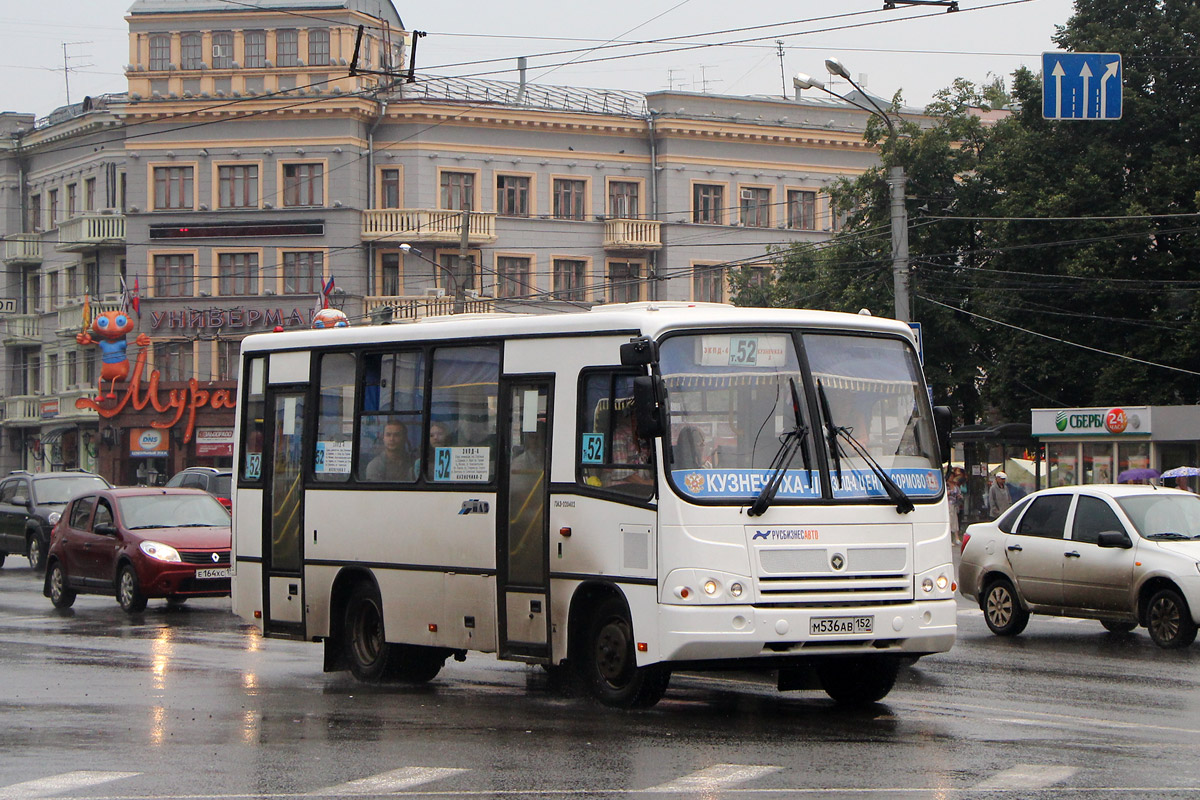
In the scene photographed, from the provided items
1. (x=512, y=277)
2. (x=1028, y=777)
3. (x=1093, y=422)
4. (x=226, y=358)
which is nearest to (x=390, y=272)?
(x=512, y=277)

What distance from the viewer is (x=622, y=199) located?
62.1 metres

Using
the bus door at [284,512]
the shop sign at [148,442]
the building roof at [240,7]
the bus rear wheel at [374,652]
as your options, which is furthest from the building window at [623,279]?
the bus rear wheel at [374,652]

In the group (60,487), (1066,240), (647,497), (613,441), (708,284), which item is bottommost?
(60,487)

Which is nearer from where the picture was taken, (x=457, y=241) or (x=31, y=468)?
(x=457, y=241)

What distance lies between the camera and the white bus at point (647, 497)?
10945 millimetres

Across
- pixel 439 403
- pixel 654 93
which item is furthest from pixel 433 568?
pixel 654 93

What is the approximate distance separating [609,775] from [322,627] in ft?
18.1

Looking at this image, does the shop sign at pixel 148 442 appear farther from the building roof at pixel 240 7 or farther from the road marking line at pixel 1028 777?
the road marking line at pixel 1028 777

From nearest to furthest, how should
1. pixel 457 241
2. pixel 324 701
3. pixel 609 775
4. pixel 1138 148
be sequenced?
pixel 609 775 < pixel 324 701 < pixel 1138 148 < pixel 457 241

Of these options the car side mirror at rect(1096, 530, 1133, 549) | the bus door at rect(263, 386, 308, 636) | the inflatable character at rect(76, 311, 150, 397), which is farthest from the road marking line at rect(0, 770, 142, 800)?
the inflatable character at rect(76, 311, 150, 397)

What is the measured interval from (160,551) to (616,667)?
37.0 feet

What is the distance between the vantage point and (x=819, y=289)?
5025cm

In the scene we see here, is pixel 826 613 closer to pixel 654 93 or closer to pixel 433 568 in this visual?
pixel 433 568

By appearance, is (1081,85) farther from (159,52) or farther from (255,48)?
(159,52)
